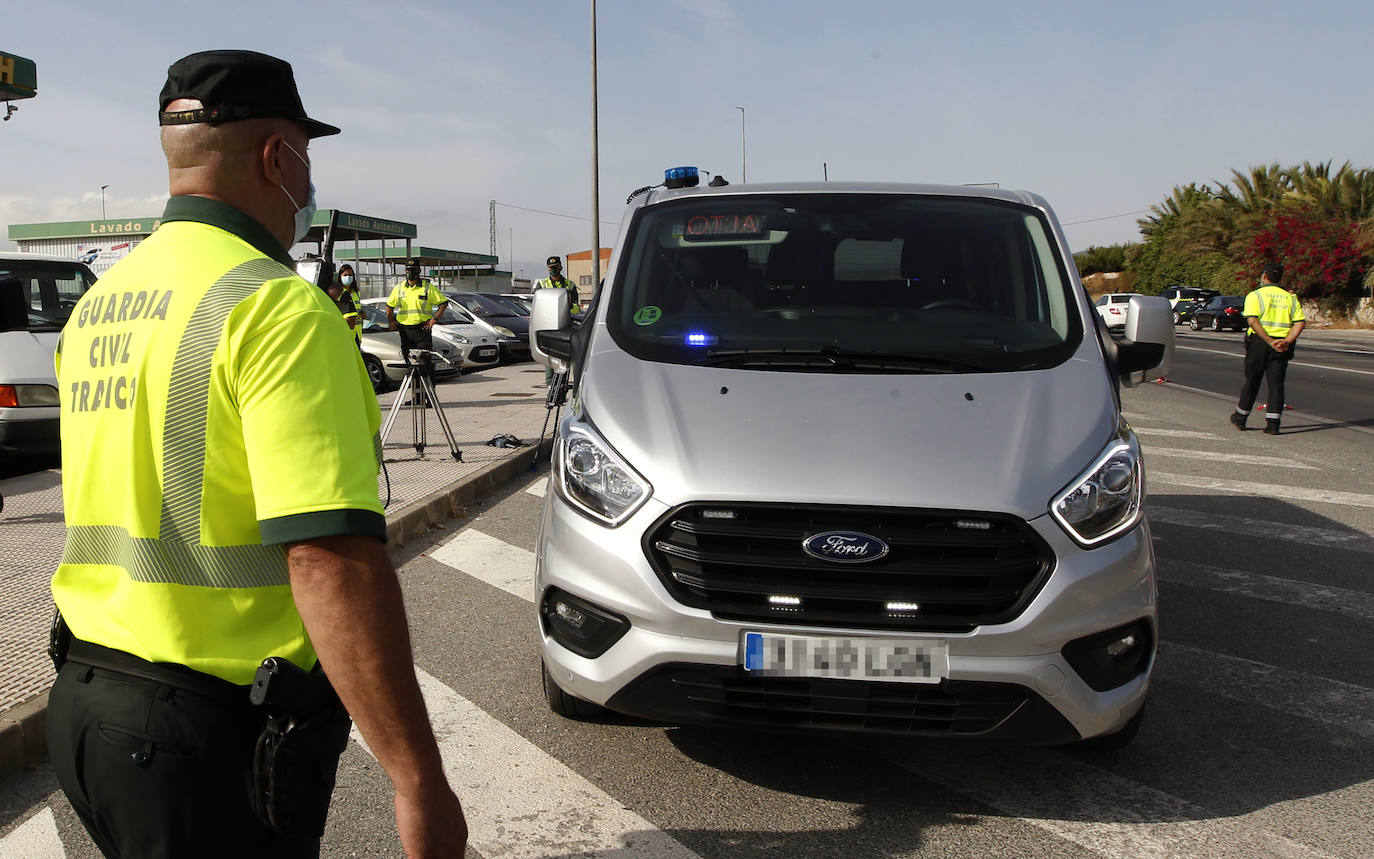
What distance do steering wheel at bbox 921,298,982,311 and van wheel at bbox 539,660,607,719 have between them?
75.3 inches

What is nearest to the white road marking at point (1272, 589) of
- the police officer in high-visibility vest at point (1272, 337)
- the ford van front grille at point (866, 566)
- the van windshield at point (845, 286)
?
the van windshield at point (845, 286)

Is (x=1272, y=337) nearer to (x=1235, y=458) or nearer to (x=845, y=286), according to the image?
(x=1235, y=458)

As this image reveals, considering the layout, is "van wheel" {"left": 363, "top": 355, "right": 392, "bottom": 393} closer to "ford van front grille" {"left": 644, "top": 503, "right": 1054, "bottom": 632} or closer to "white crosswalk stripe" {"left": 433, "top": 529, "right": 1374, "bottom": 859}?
"white crosswalk stripe" {"left": 433, "top": 529, "right": 1374, "bottom": 859}

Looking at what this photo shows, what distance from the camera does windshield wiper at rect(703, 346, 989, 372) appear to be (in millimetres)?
3633

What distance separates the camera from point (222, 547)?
149 centimetres

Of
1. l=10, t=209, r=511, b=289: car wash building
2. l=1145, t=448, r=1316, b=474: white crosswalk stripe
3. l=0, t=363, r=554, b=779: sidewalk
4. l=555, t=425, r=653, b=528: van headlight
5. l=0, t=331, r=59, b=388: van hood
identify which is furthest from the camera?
l=10, t=209, r=511, b=289: car wash building

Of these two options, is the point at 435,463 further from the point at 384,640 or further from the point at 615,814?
the point at 384,640

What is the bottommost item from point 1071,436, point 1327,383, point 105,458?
point 1327,383

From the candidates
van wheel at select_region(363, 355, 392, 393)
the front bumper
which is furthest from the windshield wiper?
van wheel at select_region(363, 355, 392, 393)

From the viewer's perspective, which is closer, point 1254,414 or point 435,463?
point 435,463

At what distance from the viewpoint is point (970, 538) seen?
2.96 m

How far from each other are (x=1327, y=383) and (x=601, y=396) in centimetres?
1855

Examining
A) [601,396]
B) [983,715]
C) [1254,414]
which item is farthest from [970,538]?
[1254,414]

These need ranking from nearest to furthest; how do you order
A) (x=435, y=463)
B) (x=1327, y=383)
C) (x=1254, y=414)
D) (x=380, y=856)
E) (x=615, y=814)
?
1. (x=380, y=856)
2. (x=615, y=814)
3. (x=435, y=463)
4. (x=1254, y=414)
5. (x=1327, y=383)
